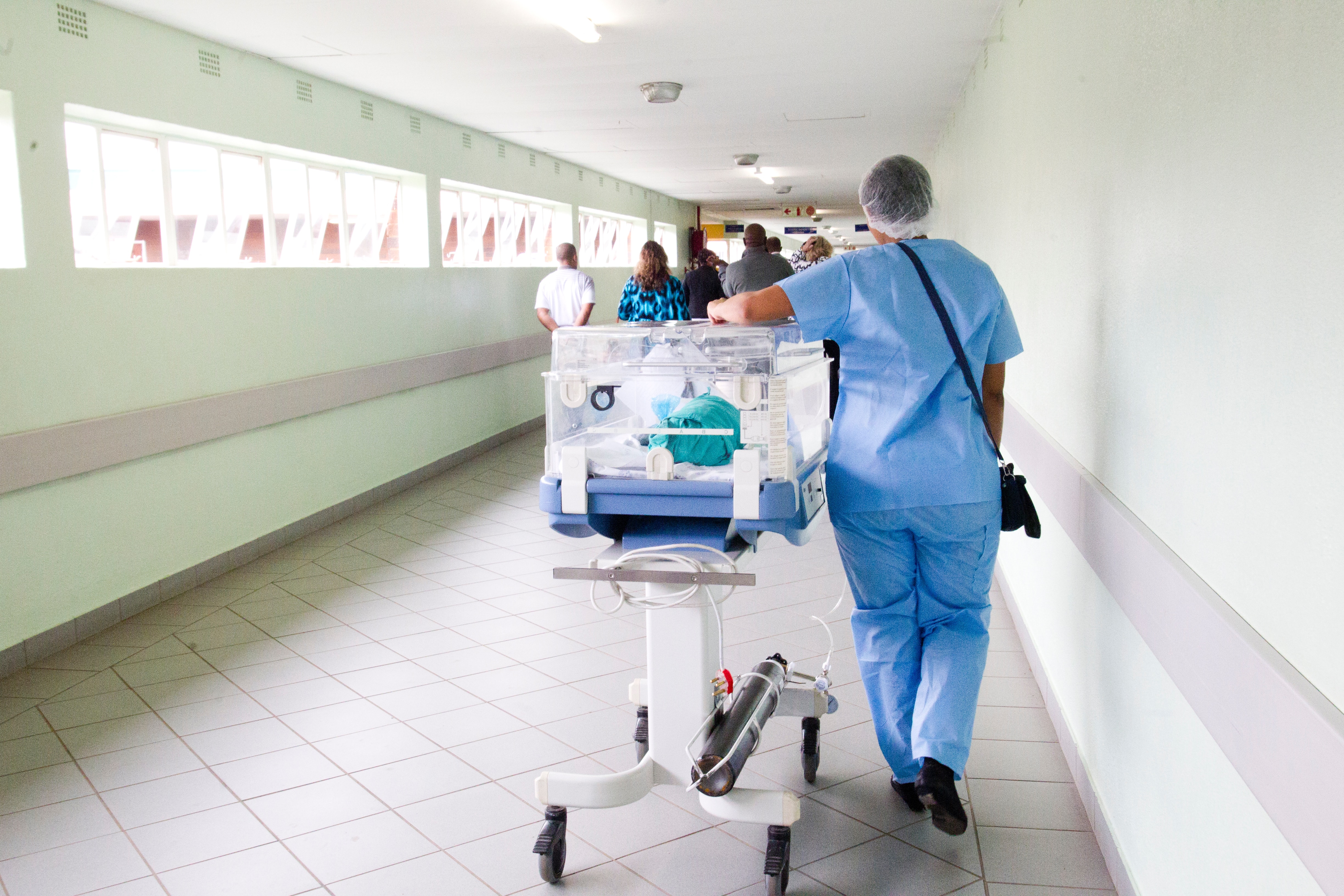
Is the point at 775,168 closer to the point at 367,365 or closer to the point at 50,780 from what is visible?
the point at 367,365

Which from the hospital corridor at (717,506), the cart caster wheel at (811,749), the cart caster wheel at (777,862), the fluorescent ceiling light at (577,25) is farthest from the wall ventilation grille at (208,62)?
the cart caster wheel at (777,862)

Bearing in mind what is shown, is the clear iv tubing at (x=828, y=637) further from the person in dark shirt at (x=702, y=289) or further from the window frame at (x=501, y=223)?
the window frame at (x=501, y=223)

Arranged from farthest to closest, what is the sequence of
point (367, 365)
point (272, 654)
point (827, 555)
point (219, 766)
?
point (367, 365) < point (827, 555) < point (272, 654) < point (219, 766)

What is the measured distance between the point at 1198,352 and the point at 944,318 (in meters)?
0.69

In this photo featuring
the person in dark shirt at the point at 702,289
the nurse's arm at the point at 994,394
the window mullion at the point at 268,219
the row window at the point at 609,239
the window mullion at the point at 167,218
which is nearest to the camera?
the nurse's arm at the point at 994,394

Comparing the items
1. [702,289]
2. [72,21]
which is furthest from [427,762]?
[702,289]

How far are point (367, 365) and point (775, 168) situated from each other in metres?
6.52

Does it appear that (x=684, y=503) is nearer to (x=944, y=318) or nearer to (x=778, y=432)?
(x=778, y=432)

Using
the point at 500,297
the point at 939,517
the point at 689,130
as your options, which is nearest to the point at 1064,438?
the point at 939,517

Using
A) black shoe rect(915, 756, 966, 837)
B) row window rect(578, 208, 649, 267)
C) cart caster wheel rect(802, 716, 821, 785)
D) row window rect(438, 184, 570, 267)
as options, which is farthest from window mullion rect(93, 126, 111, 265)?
row window rect(578, 208, 649, 267)

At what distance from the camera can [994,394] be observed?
2.62 metres

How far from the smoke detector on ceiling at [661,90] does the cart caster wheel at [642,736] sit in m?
4.43

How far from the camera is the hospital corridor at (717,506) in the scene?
62.4 inches

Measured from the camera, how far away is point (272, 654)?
155 inches
